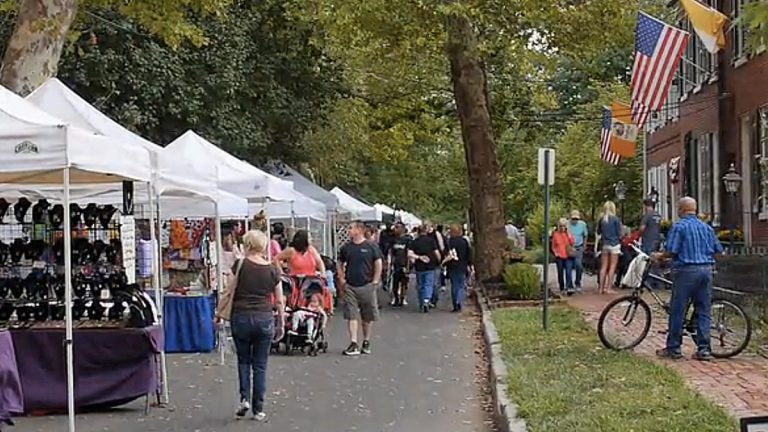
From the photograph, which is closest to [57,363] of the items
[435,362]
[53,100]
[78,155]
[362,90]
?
[78,155]

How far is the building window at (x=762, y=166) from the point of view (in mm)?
23159

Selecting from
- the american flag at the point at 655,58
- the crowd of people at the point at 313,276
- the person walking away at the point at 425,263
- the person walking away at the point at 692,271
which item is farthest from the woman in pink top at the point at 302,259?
the american flag at the point at 655,58

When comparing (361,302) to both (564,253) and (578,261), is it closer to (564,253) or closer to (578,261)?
(564,253)

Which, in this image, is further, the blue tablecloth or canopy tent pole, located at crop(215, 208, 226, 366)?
the blue tablecloth

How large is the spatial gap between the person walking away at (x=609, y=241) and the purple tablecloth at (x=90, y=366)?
47.3 feet

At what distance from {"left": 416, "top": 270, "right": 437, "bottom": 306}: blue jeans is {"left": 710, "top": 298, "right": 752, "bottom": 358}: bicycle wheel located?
10763 millimetres

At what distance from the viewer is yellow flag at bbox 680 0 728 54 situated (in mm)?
23656

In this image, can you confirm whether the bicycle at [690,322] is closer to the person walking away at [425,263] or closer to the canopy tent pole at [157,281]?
the canopy tent pole at [157,281]

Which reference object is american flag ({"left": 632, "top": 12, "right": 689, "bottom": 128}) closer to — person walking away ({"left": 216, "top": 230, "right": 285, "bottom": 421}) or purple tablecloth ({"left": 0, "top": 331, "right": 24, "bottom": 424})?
person walking away ({"left": 216, "top": 230, "right": 285, "bottom": 421})

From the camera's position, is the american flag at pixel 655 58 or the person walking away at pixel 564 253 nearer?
the american flag at pixel 655 58

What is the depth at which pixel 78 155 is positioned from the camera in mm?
9547

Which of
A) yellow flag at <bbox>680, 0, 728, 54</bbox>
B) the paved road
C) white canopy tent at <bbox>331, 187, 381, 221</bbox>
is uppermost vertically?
yellow flag at <bbox>680, 0, 728, 54</bbox>


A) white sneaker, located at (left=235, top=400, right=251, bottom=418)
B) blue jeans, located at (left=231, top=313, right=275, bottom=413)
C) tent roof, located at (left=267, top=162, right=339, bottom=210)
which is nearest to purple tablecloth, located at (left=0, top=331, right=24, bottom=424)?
blue jeans, located at (left=231, top=313, right=275, bottom=413)

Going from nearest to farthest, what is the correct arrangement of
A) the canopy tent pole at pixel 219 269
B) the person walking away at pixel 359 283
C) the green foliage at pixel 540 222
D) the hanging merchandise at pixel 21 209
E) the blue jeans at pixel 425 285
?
the hanging merchandise at pixel 21 209 < the canopy tent pole at pixel 219 269 < the person walking away at pixel 359 283 < the blue jeans at pixel 425 285 < the green foliage at pixel 540 222
